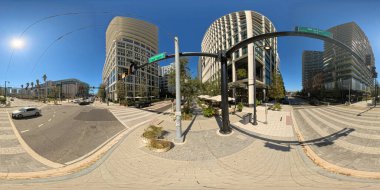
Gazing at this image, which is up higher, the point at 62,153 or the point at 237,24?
the point at 237,24

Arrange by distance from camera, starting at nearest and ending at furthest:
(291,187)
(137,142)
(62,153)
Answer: (291,187)
(62,153)
(137,142)

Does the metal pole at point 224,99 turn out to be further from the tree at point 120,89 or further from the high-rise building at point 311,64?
the high-rise building at point 311,64

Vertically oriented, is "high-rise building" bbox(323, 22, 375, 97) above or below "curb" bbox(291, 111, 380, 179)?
above

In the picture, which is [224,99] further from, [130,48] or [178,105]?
[130,48]

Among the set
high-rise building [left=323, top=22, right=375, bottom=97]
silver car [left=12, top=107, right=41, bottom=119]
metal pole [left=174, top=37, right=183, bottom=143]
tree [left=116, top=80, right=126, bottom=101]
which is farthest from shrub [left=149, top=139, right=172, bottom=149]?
tree [left=116, top=80, right=126, bottom=101]

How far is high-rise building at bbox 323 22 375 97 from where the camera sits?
2375cm

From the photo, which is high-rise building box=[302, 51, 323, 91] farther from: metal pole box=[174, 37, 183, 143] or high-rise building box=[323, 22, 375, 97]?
metal pole box=[174, 37, 183, 143]

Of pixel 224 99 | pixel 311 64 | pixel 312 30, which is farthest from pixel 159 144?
pixel 311 64

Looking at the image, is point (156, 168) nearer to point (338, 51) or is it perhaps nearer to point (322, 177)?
point (322, 177)

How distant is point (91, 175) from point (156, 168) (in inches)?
73.9

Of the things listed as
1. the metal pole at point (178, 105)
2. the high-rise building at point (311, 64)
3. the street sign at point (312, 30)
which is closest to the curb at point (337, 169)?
the street sign at point (312, 30)

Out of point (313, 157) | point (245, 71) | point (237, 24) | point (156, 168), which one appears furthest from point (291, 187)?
point (237, 24)

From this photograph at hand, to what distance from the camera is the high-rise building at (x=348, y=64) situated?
23.7m

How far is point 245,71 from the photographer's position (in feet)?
113
